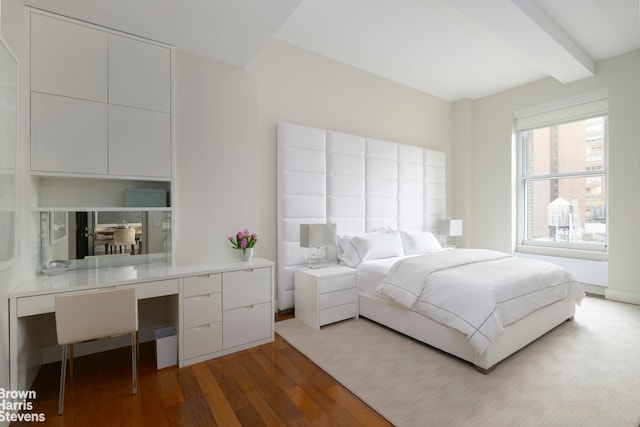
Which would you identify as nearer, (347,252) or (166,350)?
(166,350)

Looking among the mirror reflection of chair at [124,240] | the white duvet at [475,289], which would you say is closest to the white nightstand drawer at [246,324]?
the mirror reflection of chair at [124,240]

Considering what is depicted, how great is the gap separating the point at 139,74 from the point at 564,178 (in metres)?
5.61

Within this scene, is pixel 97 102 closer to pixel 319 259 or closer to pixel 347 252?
pixel 319 259

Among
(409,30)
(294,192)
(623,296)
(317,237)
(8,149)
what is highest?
(409,30)

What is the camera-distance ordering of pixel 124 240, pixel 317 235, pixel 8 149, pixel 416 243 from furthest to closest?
pixel 416 243, pixel 317 235, pixel 124 240, pixel 8 149

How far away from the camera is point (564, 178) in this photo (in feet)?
15.1

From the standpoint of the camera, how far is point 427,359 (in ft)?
8.00

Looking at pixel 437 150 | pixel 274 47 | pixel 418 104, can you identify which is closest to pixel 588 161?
pixel 437 150

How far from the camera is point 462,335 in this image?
236 cm

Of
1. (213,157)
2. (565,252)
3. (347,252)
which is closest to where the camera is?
(213,157)

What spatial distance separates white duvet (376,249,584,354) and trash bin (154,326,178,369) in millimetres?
1829

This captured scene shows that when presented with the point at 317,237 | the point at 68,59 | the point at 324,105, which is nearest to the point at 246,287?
the point at 317,237

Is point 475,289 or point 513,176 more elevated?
point 513,176

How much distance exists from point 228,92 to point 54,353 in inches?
104
